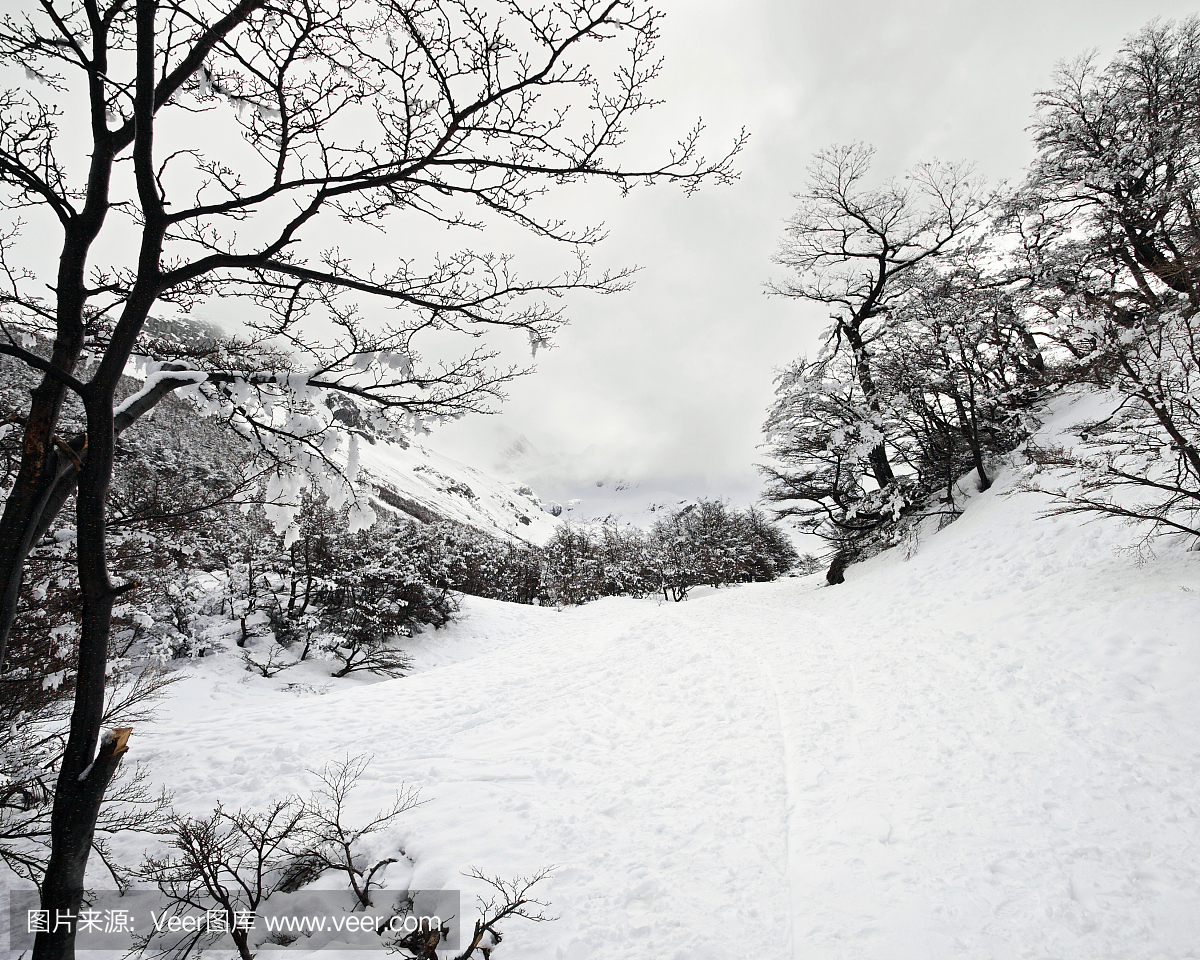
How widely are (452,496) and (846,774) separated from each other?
120185 mm

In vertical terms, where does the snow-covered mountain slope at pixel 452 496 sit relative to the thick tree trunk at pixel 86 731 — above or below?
above

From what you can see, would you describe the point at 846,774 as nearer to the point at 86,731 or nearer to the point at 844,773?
the point at 844,773

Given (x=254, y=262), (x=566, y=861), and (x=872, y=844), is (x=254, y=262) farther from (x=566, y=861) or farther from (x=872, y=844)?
(x=872, y=844)

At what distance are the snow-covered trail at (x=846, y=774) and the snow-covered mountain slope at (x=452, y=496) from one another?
54.0 meters

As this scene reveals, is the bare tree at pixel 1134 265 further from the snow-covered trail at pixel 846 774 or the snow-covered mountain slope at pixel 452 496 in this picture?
the snow-covered mountain slope at pixel 452 496

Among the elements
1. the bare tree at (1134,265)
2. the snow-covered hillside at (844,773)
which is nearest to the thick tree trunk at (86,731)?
the snow-covered hillside at (844,773)

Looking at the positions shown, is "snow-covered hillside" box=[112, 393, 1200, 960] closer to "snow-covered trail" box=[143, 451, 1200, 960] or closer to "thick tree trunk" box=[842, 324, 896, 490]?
"snow-covered trail" box=[143, 451, 1200, 960]

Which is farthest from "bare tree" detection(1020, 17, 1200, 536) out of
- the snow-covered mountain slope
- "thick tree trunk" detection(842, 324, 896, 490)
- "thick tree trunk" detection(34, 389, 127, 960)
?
the snow-covered mountain slope

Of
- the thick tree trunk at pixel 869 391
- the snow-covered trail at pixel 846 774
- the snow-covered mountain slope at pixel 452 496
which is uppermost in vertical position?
the snow-covered mountain slope at pixel 452 496

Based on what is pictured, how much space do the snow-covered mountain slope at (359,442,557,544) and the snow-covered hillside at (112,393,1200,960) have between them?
54152mm

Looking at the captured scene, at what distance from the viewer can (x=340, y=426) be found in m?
3.36

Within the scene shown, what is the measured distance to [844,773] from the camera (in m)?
3.96

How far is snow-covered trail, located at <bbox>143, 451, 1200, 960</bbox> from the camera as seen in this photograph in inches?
102

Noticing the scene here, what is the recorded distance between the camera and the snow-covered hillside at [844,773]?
2.59m
